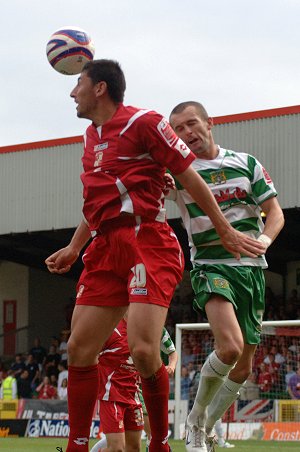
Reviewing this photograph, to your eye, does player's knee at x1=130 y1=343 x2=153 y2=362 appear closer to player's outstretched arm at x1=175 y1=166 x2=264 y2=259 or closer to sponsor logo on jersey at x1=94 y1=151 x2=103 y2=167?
player's outstretched arm at x1=175 y1=166 x2=264 y2=259

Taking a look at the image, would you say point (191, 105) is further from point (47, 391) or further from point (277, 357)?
point (47, 391)

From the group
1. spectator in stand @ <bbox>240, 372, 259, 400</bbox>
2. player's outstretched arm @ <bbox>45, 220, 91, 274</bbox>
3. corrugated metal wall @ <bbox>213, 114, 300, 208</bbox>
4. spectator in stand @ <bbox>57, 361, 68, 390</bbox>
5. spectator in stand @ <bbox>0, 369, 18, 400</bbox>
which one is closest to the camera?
player's outstretched arm @ <bbox>45, 220, 91, 274</bbox>

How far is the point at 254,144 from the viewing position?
24.5m

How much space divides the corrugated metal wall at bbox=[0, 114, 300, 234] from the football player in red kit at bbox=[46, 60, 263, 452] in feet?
59.4

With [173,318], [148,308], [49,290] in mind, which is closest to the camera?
[148,308]

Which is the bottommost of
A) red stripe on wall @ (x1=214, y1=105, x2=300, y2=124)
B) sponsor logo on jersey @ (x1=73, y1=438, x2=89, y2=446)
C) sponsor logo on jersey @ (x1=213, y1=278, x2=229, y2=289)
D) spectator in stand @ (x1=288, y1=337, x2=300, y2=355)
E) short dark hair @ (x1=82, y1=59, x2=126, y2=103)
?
sponsor logo on jersey @ (x1=73, y1=438, x2=89, y2=446)

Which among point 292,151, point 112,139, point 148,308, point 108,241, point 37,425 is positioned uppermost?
point 292,151

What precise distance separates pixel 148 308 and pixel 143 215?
586 millimetres

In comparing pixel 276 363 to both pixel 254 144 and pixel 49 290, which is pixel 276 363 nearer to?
pixel 254 144

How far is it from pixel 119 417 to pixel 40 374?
918 inches

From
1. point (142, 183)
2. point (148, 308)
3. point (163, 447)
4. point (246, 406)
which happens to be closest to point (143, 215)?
point (142, 183)

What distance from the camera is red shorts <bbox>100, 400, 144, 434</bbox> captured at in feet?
26.1

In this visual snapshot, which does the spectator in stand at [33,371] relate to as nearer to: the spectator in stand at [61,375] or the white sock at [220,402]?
the spectator in stand at [61,375]

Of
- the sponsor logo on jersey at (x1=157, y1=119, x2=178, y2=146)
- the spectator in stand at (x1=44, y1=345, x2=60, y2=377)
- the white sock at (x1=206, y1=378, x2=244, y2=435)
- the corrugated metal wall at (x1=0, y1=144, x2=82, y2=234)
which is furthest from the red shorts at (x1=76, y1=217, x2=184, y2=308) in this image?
the spectator in stand at (x1=44, y1=345, x2=60, y2=377)
